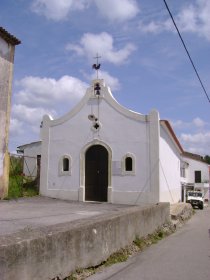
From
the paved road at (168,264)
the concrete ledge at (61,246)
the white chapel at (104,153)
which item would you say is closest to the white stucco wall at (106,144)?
the white chapel at (104,153)

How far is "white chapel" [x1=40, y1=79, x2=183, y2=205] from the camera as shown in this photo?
64.5ft

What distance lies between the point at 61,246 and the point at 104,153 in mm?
14866

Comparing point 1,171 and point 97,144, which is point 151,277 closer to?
point 1,171

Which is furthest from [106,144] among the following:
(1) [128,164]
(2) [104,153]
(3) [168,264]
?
(3) [168,264]

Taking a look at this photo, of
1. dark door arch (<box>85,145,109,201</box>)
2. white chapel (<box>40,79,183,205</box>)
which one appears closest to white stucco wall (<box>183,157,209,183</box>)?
white chapel (<box>40,79,183,205</box>)

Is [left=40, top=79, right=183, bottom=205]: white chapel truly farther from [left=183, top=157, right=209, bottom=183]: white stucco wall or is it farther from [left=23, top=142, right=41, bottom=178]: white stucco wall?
[left=183, top=157, right=209, bottom=183]: white stucco wall

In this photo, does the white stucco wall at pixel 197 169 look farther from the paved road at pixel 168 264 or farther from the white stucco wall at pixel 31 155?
the paved road at pixel 168 264

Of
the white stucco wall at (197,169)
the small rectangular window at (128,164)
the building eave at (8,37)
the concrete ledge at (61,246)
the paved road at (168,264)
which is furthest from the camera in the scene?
the white stucco wall at (197,169)

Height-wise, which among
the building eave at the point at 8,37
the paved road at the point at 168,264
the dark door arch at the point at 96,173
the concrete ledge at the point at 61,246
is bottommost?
the paved road at the point at 168,264

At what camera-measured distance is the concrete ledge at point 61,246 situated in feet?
15.9

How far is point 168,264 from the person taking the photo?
8.31 metres

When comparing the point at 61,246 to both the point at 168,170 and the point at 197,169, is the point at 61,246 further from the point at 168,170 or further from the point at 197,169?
the point at 197,169

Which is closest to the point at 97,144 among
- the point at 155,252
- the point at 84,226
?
the point at 155,252

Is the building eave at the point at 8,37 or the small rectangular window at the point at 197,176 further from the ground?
the building eave at the point at 8,37
